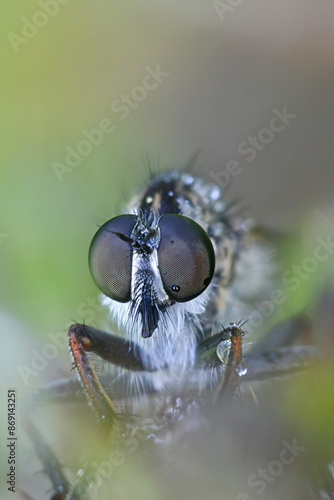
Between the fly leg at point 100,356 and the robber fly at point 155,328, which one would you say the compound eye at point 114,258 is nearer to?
the robber fly at point 155,328

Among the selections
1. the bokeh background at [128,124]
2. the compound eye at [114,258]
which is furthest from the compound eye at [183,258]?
the bokeh background at [128,124]

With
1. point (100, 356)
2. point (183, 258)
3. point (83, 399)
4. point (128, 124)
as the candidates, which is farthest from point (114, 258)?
point (128, 124)

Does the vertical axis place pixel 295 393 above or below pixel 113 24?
below

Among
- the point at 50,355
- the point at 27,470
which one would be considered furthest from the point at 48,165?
the point at 27,470

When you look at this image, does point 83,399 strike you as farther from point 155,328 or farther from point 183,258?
point 183,258

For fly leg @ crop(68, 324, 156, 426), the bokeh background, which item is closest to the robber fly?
fly leg @ crop(68, 324, 156, 426)

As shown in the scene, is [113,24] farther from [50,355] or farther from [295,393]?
[295,393]

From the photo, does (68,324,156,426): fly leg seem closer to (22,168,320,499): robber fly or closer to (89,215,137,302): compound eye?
(22,168,320,499): robber fly

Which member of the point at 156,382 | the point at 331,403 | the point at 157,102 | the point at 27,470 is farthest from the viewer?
the point at 157,102
